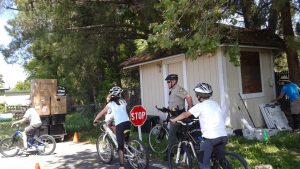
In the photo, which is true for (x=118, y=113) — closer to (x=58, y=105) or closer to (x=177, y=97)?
(x=177, y=97)

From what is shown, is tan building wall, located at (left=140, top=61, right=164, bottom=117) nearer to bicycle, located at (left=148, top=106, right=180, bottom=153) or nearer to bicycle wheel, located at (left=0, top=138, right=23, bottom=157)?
bicycle, located at (left=148, top=106, right=180, bottom=153)

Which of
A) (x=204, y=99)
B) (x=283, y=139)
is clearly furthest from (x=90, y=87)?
(x=204, y=99)

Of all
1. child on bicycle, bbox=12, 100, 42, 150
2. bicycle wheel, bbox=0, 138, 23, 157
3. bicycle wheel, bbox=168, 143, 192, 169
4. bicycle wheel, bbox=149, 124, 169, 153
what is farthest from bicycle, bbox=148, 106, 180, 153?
bicycle wheel, bbox=0, 138, 23, 157

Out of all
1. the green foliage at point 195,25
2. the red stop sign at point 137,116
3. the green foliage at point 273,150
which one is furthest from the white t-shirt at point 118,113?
the green foliage at point 273,150

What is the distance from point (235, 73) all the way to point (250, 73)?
88 cm

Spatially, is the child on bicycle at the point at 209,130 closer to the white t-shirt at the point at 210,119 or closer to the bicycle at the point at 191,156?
the white t-shirt at the point at 210,119

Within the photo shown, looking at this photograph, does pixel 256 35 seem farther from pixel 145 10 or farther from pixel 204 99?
pixel 204 99

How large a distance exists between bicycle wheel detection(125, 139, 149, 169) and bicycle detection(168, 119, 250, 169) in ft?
2.47

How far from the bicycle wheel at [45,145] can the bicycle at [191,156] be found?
17.8ft

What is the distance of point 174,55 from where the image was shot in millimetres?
13531

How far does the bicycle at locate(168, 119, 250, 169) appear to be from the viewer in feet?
19.9

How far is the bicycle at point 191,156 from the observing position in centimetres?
605

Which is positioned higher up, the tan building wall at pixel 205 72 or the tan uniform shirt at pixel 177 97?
the tan building wall at pixel 205 72

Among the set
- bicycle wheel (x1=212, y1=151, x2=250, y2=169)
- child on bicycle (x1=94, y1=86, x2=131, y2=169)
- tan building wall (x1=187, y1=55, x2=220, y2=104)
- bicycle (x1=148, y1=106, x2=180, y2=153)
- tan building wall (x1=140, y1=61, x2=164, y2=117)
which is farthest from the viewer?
tan building wall (x1=140, y1=61, x2=164, y2=117)
